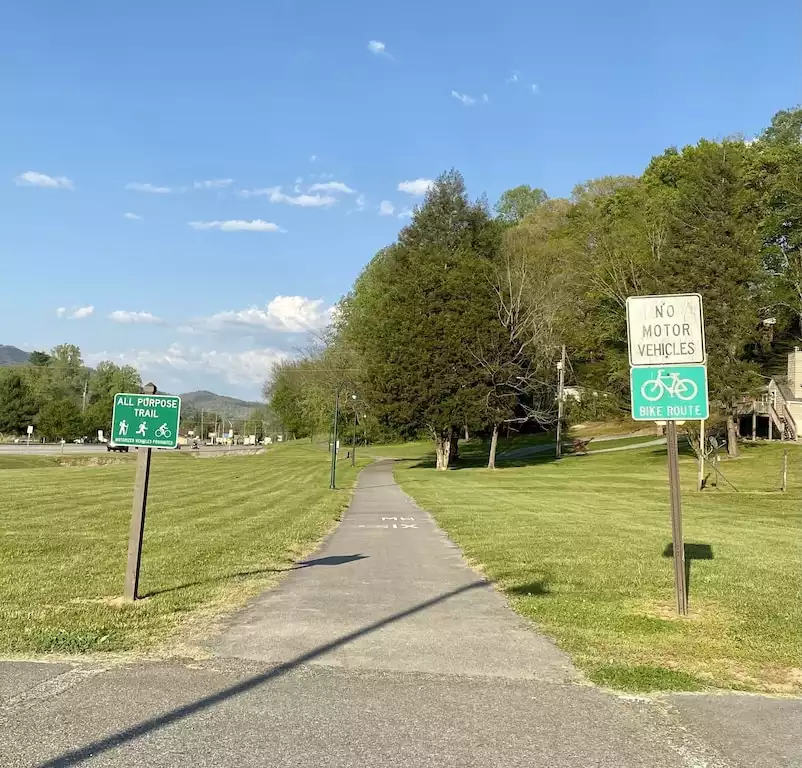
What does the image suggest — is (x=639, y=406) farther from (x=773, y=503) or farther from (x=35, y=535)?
(x=773, y=503)

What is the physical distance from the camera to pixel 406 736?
150 inches

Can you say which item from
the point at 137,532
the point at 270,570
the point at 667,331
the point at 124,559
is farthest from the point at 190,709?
the point at 124,559

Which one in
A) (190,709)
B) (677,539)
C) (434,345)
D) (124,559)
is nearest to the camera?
(190,709)

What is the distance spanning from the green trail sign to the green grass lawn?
201 centimetres

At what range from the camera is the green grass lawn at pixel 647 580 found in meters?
5.40

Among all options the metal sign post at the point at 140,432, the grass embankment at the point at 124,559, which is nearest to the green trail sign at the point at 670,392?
the grass embankment at the point at 124,559

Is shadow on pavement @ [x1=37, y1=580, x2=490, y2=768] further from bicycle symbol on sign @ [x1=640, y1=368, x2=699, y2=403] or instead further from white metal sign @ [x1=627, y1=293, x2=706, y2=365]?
white metal sign @ [x1=627, y1=293, x2=706, y2=365]

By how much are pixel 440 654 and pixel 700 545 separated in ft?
28.1

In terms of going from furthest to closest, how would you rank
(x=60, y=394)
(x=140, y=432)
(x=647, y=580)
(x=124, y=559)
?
(x=60, y=394) < (x=124, y=559) < (x=647, y=580) < (x=140, y=432)

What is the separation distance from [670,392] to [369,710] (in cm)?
454

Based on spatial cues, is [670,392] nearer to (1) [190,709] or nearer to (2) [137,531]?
(1) [190,709]

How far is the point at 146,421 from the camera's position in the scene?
7332 millimetres

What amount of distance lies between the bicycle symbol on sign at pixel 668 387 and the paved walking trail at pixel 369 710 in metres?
2.71

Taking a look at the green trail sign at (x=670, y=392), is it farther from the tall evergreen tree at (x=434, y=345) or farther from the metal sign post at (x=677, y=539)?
the tall evergreen tree at (x=434, y=345)
